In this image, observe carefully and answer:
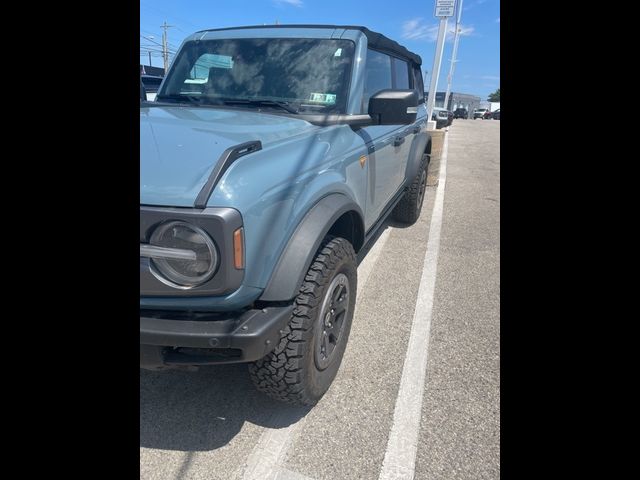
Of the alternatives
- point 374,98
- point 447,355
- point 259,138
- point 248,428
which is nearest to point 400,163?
point 374,98

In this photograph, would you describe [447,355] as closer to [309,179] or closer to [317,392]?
[317,392]

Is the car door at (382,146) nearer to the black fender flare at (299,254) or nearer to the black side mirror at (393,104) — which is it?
the black side mirror at (393,104)

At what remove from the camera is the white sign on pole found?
7.70 meters

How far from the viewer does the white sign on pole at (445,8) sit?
7699mm

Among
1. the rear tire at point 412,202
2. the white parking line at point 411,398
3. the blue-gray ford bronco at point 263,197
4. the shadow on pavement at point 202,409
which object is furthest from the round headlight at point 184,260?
the rear tire at point 412,202

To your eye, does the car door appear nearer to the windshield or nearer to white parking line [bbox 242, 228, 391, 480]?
the windshield

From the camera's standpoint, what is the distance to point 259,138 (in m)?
1.87

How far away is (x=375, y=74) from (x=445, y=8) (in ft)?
20.0

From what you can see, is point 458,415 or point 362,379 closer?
point 458,415

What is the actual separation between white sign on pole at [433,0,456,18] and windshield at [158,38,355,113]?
6.48 metres

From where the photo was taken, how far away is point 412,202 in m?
4.89
